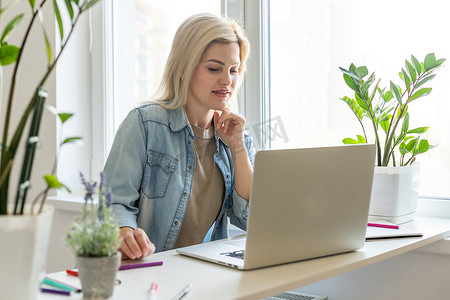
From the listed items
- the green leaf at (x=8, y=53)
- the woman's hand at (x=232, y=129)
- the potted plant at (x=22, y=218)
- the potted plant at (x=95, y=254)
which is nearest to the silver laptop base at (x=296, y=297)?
the woman's hand at (x=232, y=129)

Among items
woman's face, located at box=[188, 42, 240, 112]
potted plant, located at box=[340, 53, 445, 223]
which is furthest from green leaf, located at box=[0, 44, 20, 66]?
potted plant, located at box=[340, 53, 445, 223]

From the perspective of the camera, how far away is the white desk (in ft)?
3.48

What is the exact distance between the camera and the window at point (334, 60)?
186 cm

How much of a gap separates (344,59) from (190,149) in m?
0.66

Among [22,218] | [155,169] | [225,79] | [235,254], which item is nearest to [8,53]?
[22,218]

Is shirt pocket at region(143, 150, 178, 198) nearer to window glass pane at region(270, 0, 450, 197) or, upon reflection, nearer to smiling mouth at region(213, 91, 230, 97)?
smiling mouth at region(213, 91, 230, 97)

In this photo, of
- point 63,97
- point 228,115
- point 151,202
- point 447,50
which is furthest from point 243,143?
point 63,97

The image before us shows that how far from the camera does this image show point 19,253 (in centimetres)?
86

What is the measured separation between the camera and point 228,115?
1826 millimetres

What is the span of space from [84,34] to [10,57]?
6.28ft

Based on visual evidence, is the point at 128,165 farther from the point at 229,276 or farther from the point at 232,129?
the point at 229,276

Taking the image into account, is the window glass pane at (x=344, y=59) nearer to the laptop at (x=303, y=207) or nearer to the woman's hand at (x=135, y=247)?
the laptop at (x=303, y=207)

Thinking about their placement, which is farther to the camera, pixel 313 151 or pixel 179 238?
pixel 179 238

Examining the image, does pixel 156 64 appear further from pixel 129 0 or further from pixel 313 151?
pixel 313 151
